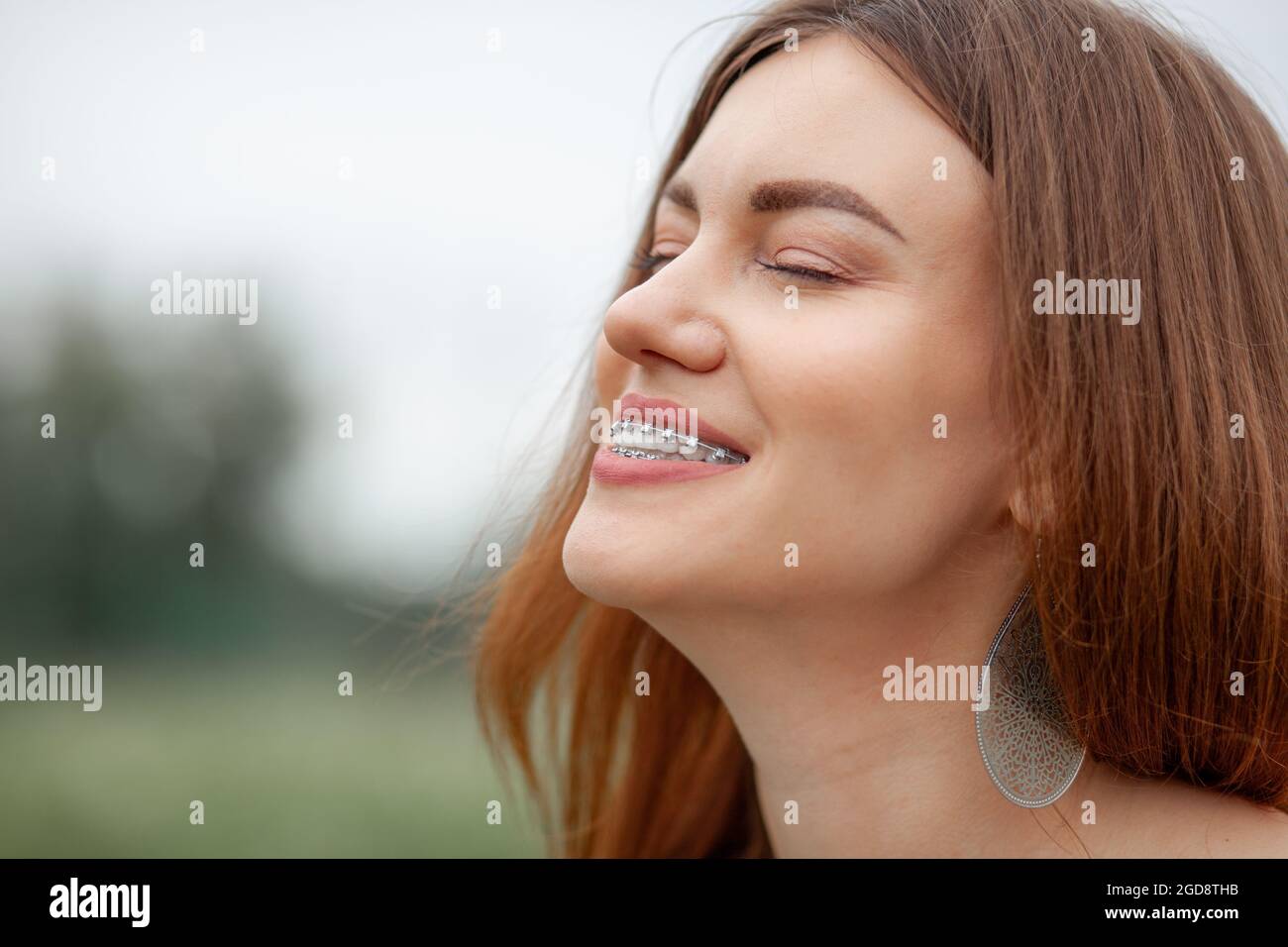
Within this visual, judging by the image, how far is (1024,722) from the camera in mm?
2109

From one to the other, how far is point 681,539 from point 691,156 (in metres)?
0.92

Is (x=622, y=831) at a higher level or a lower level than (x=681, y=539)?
lower

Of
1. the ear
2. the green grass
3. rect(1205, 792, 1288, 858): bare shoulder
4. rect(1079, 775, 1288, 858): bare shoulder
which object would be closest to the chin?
the ear

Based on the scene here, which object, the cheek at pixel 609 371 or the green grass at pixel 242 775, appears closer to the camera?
the cheek at pixel 609 371

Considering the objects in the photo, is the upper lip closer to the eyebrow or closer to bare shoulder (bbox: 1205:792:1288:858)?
the eyebrow

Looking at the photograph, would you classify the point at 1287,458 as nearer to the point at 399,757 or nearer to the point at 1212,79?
the point at 1212,79

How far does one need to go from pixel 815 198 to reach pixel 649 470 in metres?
0.64

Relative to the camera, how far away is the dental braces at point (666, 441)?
6.61 ft

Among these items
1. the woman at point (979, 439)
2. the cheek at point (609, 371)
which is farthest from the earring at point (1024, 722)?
the cheek at point (609, 371)

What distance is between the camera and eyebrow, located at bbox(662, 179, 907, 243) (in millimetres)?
1951

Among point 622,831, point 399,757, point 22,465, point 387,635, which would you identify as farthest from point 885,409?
point 22,465

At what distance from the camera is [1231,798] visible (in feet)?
6.91

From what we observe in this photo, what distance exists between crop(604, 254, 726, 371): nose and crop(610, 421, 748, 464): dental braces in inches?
5.4

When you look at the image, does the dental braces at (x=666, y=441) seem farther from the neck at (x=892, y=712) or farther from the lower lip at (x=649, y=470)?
the neck at (x=892, y=712)
